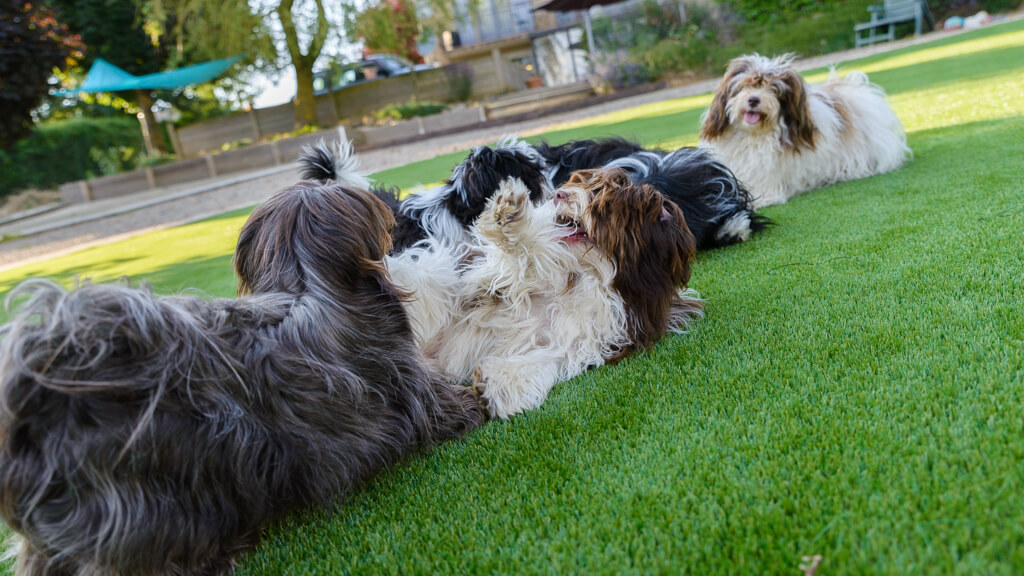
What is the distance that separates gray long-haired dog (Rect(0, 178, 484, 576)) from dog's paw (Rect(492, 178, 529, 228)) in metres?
0.59

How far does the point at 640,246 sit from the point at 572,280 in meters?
0.35

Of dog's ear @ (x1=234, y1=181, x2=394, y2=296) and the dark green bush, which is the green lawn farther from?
the dark green bush

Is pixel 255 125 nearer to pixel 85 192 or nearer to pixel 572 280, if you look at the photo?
pixel 85 192

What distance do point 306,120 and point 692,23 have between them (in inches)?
671

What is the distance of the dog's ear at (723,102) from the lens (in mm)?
5766

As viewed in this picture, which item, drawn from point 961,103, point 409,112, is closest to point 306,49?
point 409,112

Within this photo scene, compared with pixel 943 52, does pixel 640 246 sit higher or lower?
lower

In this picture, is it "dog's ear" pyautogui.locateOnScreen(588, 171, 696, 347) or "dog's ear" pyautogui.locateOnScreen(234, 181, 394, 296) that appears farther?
"dog's ear" pyautogui.locateOnScreen(588, 171, 696, 347)

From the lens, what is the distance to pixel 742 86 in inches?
222

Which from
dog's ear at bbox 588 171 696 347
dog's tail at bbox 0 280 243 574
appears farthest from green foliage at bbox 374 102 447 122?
dog's tail at bbox 0 280 243 574

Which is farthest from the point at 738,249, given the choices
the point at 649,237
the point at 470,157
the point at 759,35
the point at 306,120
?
the point at 306,120

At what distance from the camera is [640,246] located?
298cm

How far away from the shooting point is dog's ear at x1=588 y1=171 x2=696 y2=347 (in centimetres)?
295

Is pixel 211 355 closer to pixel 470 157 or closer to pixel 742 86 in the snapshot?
pixel 470 157
